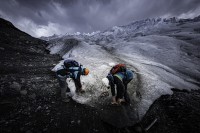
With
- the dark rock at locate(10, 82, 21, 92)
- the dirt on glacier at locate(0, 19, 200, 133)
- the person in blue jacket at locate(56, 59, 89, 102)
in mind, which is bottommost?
the dirt on glacier at locate(0, 19, 200, 133)

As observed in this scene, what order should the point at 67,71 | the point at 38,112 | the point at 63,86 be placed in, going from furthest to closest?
1. the point at 63,86
2. the point at 67,71
3. the point at 38,112

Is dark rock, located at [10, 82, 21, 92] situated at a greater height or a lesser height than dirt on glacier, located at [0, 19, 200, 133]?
greater

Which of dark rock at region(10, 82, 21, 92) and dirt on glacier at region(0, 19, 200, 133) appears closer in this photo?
dirt on glacier at region(0, 19, 200, 133)

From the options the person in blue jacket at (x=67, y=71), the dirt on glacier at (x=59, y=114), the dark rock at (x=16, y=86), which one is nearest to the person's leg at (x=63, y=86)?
the person in blue jacket at (x=67, y=71)

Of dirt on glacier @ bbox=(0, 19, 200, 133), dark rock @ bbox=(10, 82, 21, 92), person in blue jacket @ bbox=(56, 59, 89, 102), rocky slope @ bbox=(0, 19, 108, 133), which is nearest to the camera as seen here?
rocky slope @ bbox=(0, 19, 108, 133)

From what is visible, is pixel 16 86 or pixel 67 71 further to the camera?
pixel 16 86

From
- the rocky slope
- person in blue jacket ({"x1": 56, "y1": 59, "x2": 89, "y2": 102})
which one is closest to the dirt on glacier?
the rocky slope

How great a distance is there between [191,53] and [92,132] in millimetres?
26357

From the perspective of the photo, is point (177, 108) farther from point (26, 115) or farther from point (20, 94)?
point (20, 94)

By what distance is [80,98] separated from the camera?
6.74 m

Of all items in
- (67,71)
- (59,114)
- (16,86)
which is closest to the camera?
(59,114)

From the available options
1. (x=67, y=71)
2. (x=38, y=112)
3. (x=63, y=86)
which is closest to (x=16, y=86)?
(x=38, y=112)

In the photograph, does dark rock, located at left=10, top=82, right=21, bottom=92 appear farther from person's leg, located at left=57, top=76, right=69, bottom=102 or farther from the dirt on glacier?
person's leg, located at left=57, top=76, right=69, bottom=102

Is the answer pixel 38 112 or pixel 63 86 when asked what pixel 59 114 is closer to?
pixel 38 112
